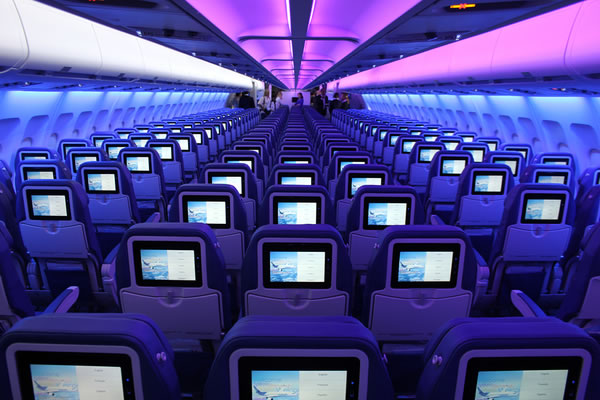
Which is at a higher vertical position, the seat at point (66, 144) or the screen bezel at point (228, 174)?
the screen bezel at point (228, 174)

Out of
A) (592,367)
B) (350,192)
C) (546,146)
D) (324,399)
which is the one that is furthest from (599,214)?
(546,146)

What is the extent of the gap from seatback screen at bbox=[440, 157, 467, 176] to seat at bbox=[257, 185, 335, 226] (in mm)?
3314

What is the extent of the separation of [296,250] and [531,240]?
2.80m

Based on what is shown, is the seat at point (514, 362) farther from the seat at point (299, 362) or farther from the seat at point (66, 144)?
the seat at point (66, 144)

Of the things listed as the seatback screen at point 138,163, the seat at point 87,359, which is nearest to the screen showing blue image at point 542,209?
the seat at point 87,359

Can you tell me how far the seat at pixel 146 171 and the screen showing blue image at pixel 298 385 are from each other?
19.1ft

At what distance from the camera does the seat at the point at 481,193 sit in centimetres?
564

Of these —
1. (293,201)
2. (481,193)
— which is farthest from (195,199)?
(481,193)

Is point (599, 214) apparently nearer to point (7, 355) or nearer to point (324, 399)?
point (324, 399)

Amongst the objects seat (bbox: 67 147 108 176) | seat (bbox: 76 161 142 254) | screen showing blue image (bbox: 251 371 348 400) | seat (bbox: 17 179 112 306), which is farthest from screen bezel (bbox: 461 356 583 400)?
seat (bbox: 67 147 108 176)

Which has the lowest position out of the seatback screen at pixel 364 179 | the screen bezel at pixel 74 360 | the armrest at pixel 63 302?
the armrest at pixel 63 302

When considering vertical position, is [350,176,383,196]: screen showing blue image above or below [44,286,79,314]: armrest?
above

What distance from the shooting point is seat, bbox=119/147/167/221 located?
22.9 ft

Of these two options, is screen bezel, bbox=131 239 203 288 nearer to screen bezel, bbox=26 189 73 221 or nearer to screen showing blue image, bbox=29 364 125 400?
screen showing blue image, bbox=29 364 125 400
